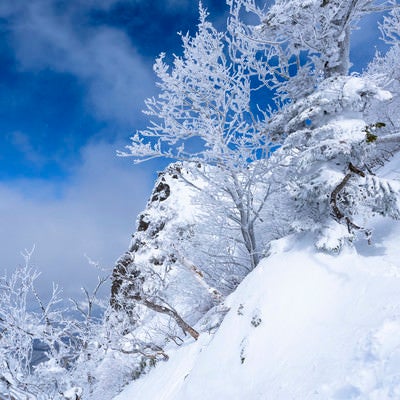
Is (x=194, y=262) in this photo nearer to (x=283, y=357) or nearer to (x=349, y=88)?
(x=283, y=357)

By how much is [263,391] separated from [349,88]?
4492mm

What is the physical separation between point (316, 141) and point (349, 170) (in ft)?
2.36

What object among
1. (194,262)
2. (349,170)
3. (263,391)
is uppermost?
(194,262)

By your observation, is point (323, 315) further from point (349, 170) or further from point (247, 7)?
point (247, 7)

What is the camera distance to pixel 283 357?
3605 millimetres

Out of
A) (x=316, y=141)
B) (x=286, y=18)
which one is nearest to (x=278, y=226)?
(x=316, y=141)

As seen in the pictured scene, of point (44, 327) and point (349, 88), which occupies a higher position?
point (44, 327)

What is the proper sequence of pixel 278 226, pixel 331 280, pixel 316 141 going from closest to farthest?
pixel 331 280 → pixel 316 141 → pixel 278 226

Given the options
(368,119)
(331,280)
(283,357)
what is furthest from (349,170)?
(368,119)

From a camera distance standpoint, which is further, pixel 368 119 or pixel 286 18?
pixel 368 119

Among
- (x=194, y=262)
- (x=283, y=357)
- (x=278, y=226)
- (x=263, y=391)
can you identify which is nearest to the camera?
(x=263, y=391)

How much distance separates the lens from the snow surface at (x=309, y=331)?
8.59 ft

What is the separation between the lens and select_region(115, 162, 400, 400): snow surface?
103 inches

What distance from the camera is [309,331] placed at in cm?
365
